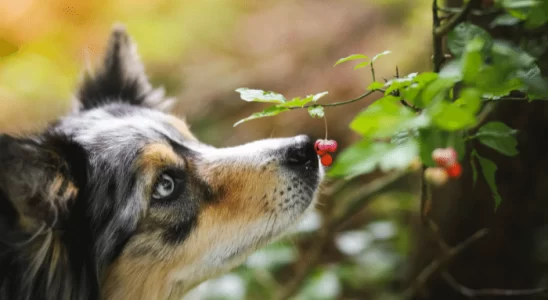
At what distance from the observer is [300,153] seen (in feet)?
6.91

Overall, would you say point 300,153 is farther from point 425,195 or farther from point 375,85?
point 375,85

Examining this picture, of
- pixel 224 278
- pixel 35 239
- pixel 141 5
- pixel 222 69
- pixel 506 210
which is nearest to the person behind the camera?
pixel 35 239

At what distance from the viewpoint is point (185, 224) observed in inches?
77.6

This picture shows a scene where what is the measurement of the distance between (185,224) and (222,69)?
3.93 metres

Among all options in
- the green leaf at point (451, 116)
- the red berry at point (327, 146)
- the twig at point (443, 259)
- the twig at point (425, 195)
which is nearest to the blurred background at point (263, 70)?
the twig at point (443, 259)

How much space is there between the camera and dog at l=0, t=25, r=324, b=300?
67.6 inches

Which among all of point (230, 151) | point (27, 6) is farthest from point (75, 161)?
point (27, 6)

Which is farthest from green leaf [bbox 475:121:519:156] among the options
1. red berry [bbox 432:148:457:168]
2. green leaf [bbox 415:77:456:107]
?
green leaf [bbox 415:77:456:107]

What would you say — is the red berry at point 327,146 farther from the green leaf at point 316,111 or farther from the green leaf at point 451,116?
the green leaf at point 451,116

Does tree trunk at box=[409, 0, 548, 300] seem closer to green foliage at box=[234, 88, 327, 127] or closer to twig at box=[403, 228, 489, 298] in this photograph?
twig at box=[403, 228, 489, 298]

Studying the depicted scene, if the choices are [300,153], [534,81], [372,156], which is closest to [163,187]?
[300,153]

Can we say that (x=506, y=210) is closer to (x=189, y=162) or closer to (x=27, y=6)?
(x=189, y=162)

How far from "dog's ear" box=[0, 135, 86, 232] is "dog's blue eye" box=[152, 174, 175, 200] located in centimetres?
28

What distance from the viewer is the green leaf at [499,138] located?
1318 mm
